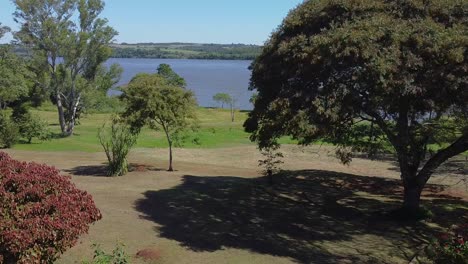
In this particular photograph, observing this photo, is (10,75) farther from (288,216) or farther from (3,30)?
(288,216)

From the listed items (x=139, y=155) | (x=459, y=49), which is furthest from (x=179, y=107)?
(x=459, y=49)

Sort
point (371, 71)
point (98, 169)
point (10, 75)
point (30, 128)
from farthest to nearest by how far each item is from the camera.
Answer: point (30, 128) < point (10, 75) < point (98, 169) < point (371, 71)

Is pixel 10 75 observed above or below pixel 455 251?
above

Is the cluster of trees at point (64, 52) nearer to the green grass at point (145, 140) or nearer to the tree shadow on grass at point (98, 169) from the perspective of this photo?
the green grass at point (145, 140)

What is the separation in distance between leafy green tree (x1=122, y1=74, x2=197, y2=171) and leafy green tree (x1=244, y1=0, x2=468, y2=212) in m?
8.39

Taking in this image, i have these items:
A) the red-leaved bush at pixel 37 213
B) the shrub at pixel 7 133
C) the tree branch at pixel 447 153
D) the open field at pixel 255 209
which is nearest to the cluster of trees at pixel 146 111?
the open field at pixel 255 209

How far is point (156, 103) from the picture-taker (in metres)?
23.4

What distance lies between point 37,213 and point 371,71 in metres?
8.72

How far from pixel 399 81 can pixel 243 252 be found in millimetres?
6001

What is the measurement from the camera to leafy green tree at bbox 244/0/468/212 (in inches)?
501

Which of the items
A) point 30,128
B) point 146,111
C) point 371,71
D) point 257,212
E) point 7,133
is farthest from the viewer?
point 30,128

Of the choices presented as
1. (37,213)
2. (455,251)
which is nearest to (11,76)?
(37,213)

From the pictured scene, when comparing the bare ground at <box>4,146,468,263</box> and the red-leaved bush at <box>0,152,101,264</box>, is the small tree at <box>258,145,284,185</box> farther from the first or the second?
the red-leaved bush at <box>0,152,101,264</box>

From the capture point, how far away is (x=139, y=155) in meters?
31.8
